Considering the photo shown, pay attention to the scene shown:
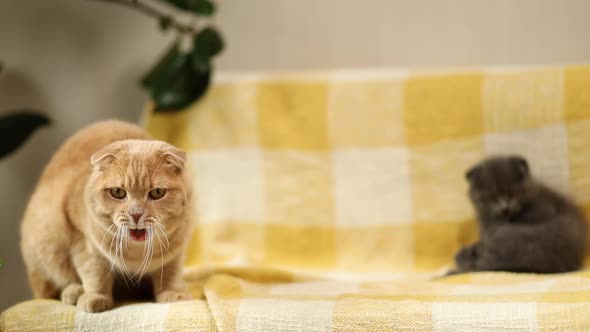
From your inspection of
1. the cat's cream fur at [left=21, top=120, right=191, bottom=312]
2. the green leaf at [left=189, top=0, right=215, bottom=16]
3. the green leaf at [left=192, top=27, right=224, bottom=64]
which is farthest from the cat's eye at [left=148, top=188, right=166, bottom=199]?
the green leaf at [left=189, top=0, right=215, bottom=16]

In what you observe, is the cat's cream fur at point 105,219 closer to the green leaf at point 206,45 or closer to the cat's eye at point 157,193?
the cat's eye at point 157,193

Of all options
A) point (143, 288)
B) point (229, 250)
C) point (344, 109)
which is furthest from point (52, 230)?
point (344, 109)

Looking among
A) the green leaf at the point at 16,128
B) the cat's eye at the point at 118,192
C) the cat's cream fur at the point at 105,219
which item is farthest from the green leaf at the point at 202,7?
the cat's eye at the point at 118,192

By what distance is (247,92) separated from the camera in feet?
6.51

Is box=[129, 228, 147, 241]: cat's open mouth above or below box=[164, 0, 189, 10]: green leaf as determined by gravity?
below

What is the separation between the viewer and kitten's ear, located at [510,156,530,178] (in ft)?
5.43

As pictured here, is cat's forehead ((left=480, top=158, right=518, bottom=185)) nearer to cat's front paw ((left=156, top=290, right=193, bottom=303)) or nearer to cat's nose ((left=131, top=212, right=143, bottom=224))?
cat's front paw ((left=156, top=290, right=193, bottom=303))

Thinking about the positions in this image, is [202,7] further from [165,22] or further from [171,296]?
[171,296]

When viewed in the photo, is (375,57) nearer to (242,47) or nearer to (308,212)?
(242,47)

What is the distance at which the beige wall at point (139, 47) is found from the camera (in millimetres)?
2125

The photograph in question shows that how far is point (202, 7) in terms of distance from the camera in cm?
198

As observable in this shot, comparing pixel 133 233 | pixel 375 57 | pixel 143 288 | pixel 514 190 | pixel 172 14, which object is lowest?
pixel 143 288

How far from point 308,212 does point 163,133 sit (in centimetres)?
48

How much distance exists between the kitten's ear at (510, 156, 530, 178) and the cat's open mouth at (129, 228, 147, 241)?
3.09ft
